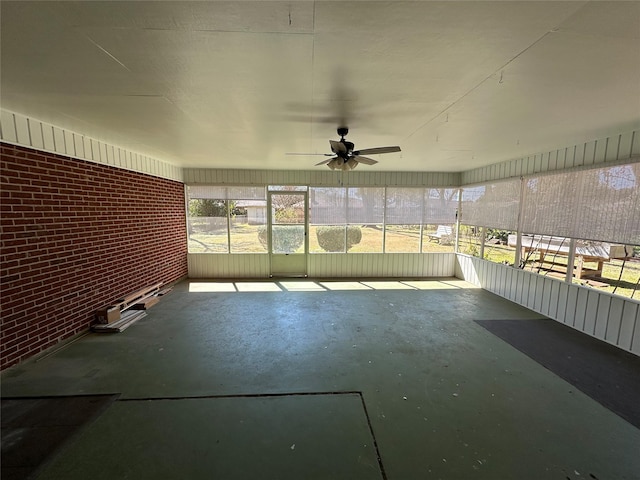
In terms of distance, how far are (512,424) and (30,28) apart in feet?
13.1

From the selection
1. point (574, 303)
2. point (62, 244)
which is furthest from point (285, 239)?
point (574, 303)

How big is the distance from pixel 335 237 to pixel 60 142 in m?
4.97

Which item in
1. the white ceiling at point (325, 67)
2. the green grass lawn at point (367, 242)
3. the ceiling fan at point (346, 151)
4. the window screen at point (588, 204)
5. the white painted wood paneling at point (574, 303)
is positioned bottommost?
the white painted wood paneling at point (574, 303)

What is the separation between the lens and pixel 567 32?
1438 millimetres

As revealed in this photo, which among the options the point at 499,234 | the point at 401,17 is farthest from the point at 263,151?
the point at 499,234

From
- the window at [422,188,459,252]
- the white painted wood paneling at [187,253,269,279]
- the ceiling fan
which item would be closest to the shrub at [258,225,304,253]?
Answer: the white painted wood paneling at [187,253,269,279]

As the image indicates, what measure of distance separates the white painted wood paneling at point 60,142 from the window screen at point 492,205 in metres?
6.66

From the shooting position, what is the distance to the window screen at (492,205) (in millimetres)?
4914

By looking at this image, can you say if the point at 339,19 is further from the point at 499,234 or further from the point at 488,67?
the point at 499,234

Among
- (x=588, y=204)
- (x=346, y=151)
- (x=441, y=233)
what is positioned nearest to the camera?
(x=346, y=151)

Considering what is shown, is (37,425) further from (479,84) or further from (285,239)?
(285,239)

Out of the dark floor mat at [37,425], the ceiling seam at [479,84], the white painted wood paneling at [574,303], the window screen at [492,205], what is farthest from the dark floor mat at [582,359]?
the dark floor mat at [37,425]

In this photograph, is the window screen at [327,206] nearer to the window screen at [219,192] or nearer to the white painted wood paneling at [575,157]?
the window screen at [219,192]

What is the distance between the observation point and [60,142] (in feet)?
10.3
